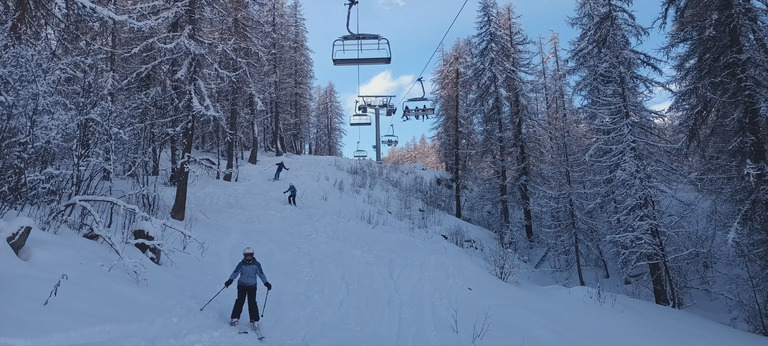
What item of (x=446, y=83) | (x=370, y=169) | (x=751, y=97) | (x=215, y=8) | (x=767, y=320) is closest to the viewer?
(x=751, y=97)

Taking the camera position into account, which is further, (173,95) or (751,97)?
(173,95)

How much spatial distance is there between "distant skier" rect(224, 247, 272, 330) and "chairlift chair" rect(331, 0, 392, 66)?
8.12 meters

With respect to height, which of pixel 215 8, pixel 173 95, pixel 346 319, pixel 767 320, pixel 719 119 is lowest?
pixel 767 320

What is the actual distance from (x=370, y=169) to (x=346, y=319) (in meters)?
26.0

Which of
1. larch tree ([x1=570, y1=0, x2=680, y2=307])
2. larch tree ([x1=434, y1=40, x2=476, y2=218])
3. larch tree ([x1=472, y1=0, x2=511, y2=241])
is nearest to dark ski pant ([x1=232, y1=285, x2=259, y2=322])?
larch tree ([x1=570, y1=0, x2=680, y2=307])

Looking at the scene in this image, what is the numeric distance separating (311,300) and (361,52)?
840cm

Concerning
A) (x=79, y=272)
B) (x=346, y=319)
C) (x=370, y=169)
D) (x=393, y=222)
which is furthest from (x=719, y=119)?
(x=370, y=169)

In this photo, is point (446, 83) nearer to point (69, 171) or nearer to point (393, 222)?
point (393, 222)

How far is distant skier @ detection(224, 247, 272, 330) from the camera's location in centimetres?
612

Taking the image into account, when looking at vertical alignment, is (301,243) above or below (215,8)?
below

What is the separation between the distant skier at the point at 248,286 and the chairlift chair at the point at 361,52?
8121mm

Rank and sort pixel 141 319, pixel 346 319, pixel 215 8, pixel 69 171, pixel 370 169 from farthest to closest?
pixel 370 169
pixel 215 8
pixel 69 171
pixel 346 319
pixel 141 319

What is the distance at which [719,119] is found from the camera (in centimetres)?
1198

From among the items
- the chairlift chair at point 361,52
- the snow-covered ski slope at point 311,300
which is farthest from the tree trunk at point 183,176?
the chairlift chair at point 361,52
